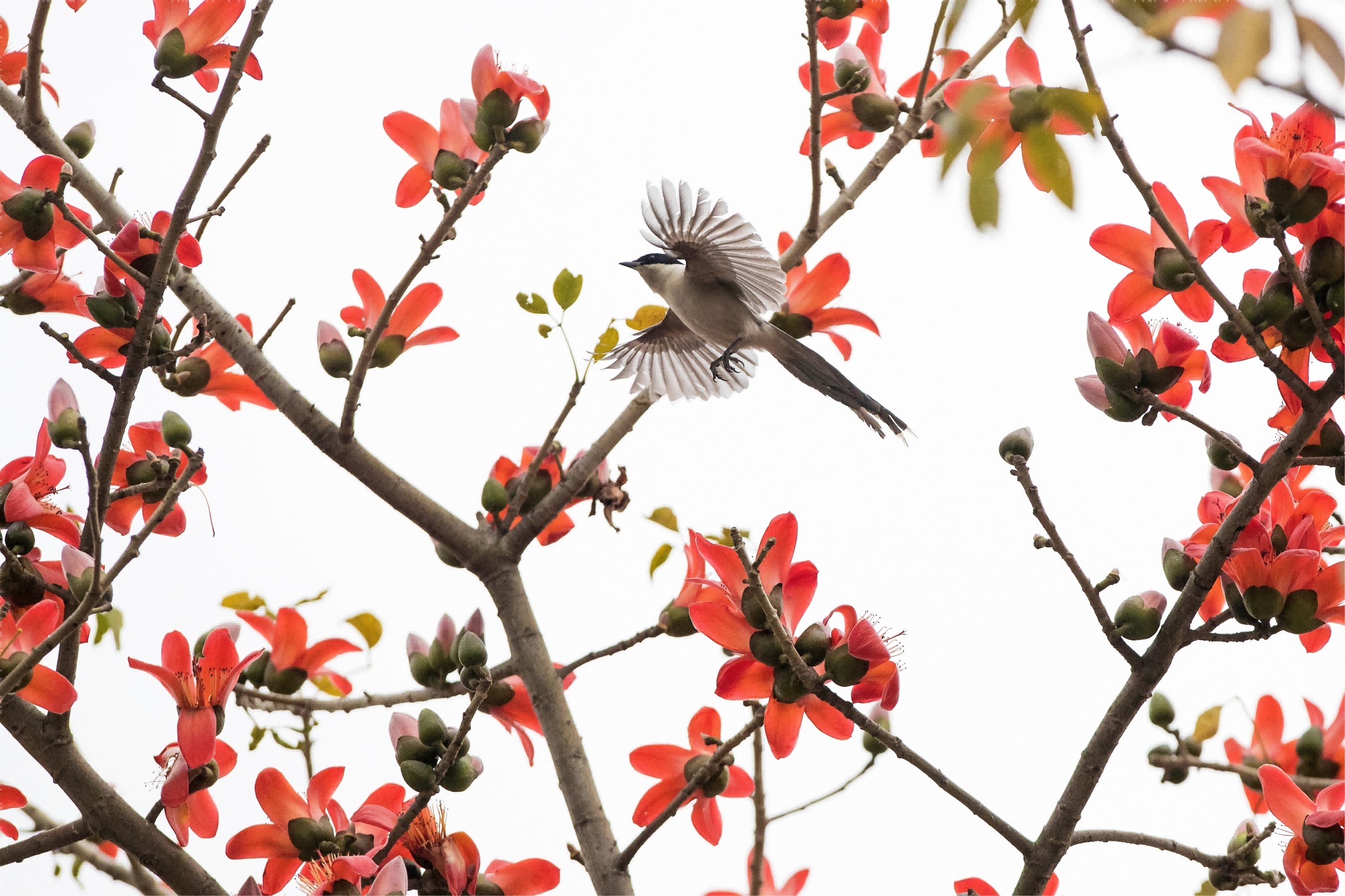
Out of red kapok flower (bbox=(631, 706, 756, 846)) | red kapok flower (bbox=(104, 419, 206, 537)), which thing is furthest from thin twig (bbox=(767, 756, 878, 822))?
red kapok flower (bbox=(104, 419, 206, 537))

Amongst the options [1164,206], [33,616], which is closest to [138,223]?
[33,616]

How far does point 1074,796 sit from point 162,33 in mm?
1286

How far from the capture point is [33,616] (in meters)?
1.07

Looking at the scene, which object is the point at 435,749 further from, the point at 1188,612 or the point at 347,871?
the point at 1188,612

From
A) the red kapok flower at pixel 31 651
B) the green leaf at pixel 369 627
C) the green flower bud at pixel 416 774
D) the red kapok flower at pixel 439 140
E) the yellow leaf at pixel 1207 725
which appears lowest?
the green flower bud at pixel 416 774

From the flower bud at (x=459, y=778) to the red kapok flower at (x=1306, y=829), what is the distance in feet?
2.63

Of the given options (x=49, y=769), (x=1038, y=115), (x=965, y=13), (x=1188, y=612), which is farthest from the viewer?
(x=49, y=769)

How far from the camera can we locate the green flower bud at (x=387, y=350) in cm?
141

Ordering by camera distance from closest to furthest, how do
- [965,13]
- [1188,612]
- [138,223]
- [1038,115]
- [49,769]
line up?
[965,13] < [1038,115] < [1188,612] < [49,769] < [138,223]

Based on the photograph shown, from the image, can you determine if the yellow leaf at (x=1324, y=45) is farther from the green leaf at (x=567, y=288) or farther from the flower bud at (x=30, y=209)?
the flower bud at (x=30, y=209)

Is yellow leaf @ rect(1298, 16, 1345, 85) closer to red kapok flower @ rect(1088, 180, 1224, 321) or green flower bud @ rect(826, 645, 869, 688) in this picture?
red kapok flower @ rect(1088, 180, 1224, 321)

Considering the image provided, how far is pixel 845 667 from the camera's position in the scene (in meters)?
1.03

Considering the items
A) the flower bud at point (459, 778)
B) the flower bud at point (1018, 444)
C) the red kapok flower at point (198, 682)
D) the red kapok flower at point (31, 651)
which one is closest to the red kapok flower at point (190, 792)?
the red kapok flower at point (198, 682)

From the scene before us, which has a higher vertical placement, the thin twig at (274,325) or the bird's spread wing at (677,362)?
the bird's spread wing at (677,362)
